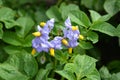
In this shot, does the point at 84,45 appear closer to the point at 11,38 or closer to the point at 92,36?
the point at 92,36

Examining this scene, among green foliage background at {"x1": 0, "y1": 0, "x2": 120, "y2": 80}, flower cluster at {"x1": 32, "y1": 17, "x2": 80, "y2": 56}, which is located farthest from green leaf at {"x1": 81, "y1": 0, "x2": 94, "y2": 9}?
flower cluster at {"x1": 32, "y1": 17, "x2": 80, "y2": 56}

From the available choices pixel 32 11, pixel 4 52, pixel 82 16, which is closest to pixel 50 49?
pixel 82 16

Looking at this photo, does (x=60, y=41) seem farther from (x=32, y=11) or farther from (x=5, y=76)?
(x=32, y=11)

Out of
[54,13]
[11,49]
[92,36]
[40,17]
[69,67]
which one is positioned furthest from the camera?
[40,17]

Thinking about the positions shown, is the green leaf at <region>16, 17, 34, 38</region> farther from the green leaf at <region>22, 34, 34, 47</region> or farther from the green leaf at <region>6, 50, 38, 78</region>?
the green leaf at <region>6, 50, 38, 78</region>

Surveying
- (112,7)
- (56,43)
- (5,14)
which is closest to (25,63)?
(56,43)

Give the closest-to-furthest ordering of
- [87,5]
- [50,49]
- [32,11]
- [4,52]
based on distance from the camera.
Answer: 1. [50,49]
2. [4,52]
3. [87,5]
4. [32,11]
